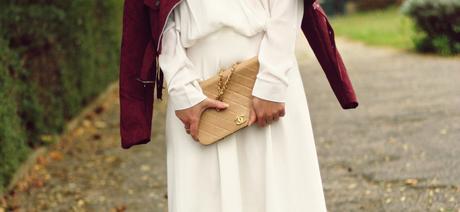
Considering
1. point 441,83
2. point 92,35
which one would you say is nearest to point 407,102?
point 441,83

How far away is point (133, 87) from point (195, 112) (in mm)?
312

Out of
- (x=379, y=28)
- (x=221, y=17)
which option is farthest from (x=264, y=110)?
(x=379, y=28)

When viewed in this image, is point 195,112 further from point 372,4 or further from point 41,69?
point 372,4

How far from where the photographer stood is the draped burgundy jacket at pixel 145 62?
10.7ft

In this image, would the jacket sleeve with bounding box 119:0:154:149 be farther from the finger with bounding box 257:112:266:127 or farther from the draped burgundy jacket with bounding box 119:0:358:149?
the finger with bounding box 257:112:266:127

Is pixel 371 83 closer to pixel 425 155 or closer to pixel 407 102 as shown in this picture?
pixel 407 102

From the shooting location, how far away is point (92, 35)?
10695 millimetres

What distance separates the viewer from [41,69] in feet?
27.8

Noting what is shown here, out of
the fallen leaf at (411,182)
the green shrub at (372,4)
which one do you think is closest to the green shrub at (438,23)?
the fallen leaf at (411,182)

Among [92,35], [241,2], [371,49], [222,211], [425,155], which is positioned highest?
[241,2]

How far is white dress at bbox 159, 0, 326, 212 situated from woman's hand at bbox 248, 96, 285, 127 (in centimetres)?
3

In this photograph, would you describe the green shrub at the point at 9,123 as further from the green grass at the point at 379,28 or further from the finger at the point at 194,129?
the green grass at the point at 379,28

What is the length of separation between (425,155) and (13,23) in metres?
3.77

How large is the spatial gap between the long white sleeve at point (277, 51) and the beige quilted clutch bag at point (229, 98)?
0.04m
